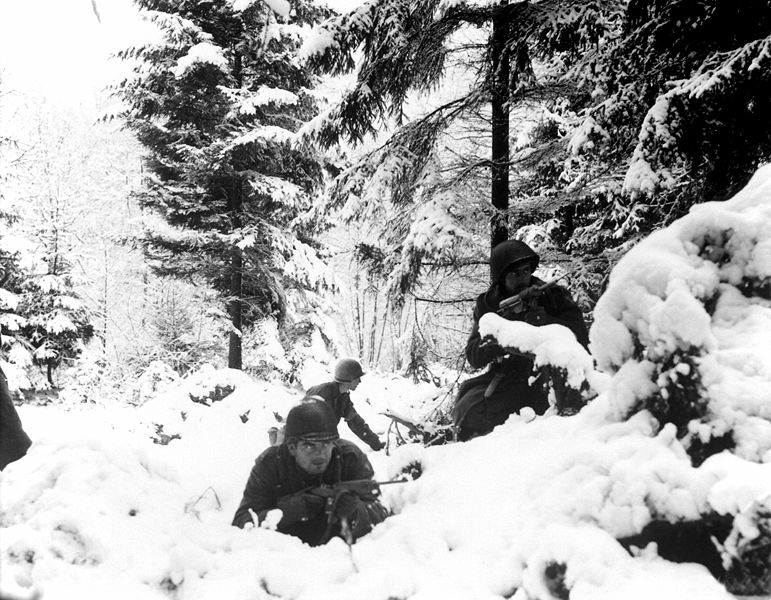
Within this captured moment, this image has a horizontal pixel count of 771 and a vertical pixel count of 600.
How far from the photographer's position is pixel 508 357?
376 centimetres

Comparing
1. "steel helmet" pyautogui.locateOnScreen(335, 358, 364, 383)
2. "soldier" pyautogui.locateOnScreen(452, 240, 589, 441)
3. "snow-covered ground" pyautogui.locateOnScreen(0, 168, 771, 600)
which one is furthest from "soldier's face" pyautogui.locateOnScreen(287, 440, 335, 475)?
"steel helmet" pyautogui.locateOnScreen(335, 358, 364, 383)

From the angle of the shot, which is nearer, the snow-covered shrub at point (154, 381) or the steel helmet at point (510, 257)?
the steel helmet at point (510, 257)

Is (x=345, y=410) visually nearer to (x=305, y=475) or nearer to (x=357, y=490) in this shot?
(x=305, y=475)

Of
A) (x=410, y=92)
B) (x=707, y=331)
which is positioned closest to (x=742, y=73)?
(x=707, y=331)

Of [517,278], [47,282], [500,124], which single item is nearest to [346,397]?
[517,278]

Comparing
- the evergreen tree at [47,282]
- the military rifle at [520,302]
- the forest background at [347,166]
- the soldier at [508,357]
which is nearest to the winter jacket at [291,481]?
the soldier at [508,357]

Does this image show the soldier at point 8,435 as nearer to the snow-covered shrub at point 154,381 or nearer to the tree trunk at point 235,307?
the tree trunk at point 235,307

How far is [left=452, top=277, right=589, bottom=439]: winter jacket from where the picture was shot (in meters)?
3.61

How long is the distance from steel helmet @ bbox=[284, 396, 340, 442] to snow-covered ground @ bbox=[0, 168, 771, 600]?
1.00m

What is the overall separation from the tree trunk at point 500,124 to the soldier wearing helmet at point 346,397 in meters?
2.44

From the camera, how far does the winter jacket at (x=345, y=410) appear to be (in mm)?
6395

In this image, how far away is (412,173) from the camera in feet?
20.4

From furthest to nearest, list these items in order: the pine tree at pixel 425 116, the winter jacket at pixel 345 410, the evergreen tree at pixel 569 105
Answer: the winter jacket at pixel 345 410 → the pine tree at pixel 425 116 → the evergreen tree at pixel 569 105

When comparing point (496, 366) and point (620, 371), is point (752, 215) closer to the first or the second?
point (620, 371)
